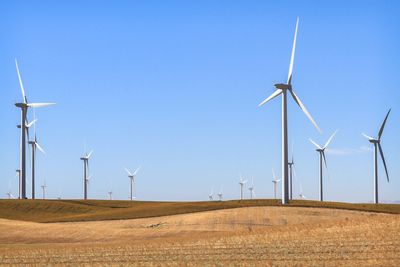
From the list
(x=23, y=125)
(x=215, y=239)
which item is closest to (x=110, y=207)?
(x=23, y=125)

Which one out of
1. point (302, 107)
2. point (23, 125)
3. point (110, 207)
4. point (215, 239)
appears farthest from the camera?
point (110, 207)

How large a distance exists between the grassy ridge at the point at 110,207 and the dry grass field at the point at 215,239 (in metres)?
0.49

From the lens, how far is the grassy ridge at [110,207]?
81688mm

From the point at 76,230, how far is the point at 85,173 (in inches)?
3043

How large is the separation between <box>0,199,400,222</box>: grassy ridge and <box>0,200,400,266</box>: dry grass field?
49cm

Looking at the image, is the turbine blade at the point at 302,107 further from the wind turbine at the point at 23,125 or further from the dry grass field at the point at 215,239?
the wind turbine at the point at 23,125

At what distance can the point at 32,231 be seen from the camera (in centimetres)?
6462

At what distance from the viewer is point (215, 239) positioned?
148 feet

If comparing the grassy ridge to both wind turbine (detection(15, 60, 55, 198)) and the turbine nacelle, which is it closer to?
wind turbine (detection(15, 60, 55, 198))

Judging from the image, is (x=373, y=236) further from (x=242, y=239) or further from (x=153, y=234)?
(x=153, y=234)

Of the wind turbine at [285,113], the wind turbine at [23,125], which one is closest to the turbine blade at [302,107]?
the wind turbine at [285,113]

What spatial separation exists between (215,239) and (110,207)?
241 ft

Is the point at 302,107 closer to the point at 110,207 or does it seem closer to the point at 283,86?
the point at 283,86

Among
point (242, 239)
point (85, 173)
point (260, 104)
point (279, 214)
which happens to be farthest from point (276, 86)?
point (85, 173)
